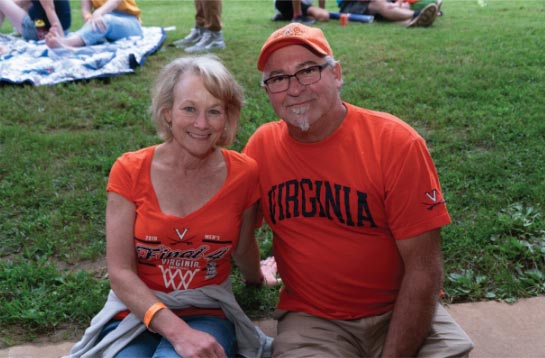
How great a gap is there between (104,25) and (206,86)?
6.70 meters

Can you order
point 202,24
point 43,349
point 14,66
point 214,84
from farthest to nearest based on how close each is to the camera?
point 202,24
point 14,66
point 43,349
point 214,84

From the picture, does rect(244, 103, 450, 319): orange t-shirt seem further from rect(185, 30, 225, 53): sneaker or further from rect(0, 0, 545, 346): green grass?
rect(185, 30, 225, 53): sneaker

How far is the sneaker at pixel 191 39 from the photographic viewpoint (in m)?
8.72

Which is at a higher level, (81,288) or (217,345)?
(217,345)

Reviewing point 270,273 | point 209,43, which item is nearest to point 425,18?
point 209,43

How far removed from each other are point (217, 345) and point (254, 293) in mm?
992

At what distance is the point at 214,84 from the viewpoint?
250cm

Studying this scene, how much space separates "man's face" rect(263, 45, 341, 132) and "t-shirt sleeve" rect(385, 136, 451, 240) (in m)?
0.39

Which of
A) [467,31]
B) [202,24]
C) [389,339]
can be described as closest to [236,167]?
[389,339]

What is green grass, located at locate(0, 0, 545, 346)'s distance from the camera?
11.0 ft

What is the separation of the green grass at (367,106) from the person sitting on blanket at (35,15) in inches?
65.1

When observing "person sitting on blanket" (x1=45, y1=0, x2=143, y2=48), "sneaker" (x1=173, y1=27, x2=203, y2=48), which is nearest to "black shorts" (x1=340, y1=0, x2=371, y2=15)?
"sneaker" (x1=173, y1=27, x2=203, y2=48)

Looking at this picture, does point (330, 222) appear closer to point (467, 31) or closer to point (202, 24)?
point (202, 24)

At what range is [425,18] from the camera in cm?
992
